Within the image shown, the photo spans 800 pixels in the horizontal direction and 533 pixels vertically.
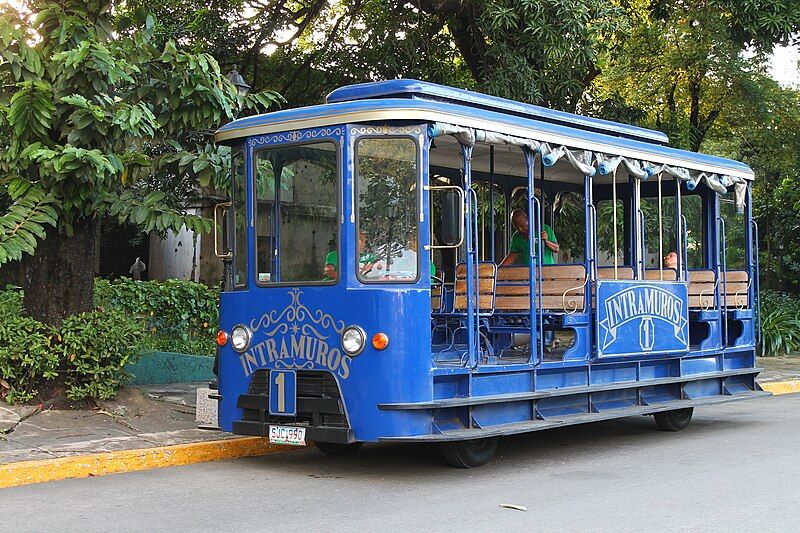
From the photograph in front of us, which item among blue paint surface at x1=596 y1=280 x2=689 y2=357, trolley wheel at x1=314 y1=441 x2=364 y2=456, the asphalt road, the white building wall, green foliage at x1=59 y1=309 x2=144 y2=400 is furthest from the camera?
the white building wall

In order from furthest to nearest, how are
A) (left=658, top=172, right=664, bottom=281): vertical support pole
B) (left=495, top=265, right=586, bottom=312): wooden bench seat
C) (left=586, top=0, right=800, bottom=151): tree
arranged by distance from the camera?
1. (left=586, top=0, right=800, bottom=151): tree
2. (left=658, top=172, right=664, bottom=281): vertical support pole
3. (left=495, top=265, right=586, bottom=312): wooden bench seat

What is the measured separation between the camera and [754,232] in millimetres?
12648

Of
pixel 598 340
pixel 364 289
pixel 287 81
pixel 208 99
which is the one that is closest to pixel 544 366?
pixel 598 340

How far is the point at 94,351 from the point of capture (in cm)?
1013

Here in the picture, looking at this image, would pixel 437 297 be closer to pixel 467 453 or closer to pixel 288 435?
pixel 467 453

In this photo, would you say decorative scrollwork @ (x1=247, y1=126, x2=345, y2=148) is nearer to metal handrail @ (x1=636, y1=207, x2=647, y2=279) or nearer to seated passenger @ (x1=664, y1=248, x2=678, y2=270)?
metal handrail @ (x1=636, y1=207, x2=647, y2=279)

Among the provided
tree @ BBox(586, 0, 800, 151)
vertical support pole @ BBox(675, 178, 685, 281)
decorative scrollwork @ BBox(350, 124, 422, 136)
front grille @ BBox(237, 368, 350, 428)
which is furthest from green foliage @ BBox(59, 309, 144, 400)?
tree @ BBox(586, 0, 800, 151)

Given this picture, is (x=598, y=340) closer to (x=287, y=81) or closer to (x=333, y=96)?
(x=333, y=96)

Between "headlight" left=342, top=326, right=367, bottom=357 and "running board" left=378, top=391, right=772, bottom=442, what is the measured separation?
70 cm

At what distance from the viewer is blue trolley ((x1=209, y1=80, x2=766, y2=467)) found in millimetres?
8086

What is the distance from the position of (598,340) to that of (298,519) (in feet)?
13.4

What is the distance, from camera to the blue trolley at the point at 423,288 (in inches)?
318

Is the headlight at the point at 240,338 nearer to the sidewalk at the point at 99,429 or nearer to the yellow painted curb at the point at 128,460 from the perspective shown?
the yellow painted curb at the point at 128,460

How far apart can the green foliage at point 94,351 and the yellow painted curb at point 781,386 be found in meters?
9.55
